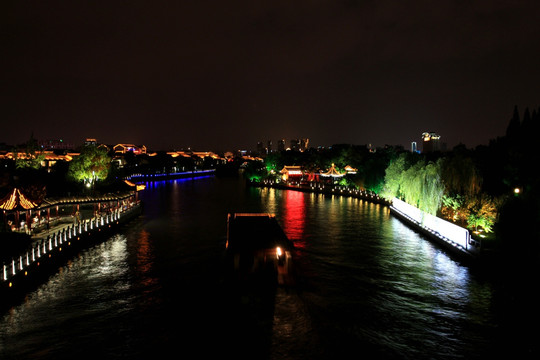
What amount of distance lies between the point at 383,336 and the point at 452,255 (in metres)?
11.4

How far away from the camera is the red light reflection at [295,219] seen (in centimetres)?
2777

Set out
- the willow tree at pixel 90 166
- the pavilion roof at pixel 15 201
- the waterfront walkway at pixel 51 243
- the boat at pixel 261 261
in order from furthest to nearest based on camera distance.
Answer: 1. the willow tree at pixel 90 166
2. the pavilion roof at pixel 15 201
3. the boat at pixel 261 261
4. the waterfront walkway at pixel 51 243

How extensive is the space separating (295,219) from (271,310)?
21663 mm

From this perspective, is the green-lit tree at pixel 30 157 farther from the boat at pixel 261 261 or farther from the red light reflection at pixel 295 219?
the boat at pixel 261 261

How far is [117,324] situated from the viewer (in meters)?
13.8

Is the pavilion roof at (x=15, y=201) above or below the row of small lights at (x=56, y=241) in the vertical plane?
above

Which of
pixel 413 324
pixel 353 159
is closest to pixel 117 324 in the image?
pixel 413 324

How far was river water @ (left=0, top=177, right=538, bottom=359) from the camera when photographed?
1230 cm

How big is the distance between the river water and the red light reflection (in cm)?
316

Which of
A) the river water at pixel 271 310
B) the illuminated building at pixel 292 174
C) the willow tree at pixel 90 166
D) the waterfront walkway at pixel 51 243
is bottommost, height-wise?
the river water at pixel 271 310

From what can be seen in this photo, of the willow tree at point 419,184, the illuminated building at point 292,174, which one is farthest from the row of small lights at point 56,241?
the illuminated building at point 292,174

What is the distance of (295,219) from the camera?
3616cm

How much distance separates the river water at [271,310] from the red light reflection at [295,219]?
3161 millimetres

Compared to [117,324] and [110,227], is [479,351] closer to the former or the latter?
[117,324]
